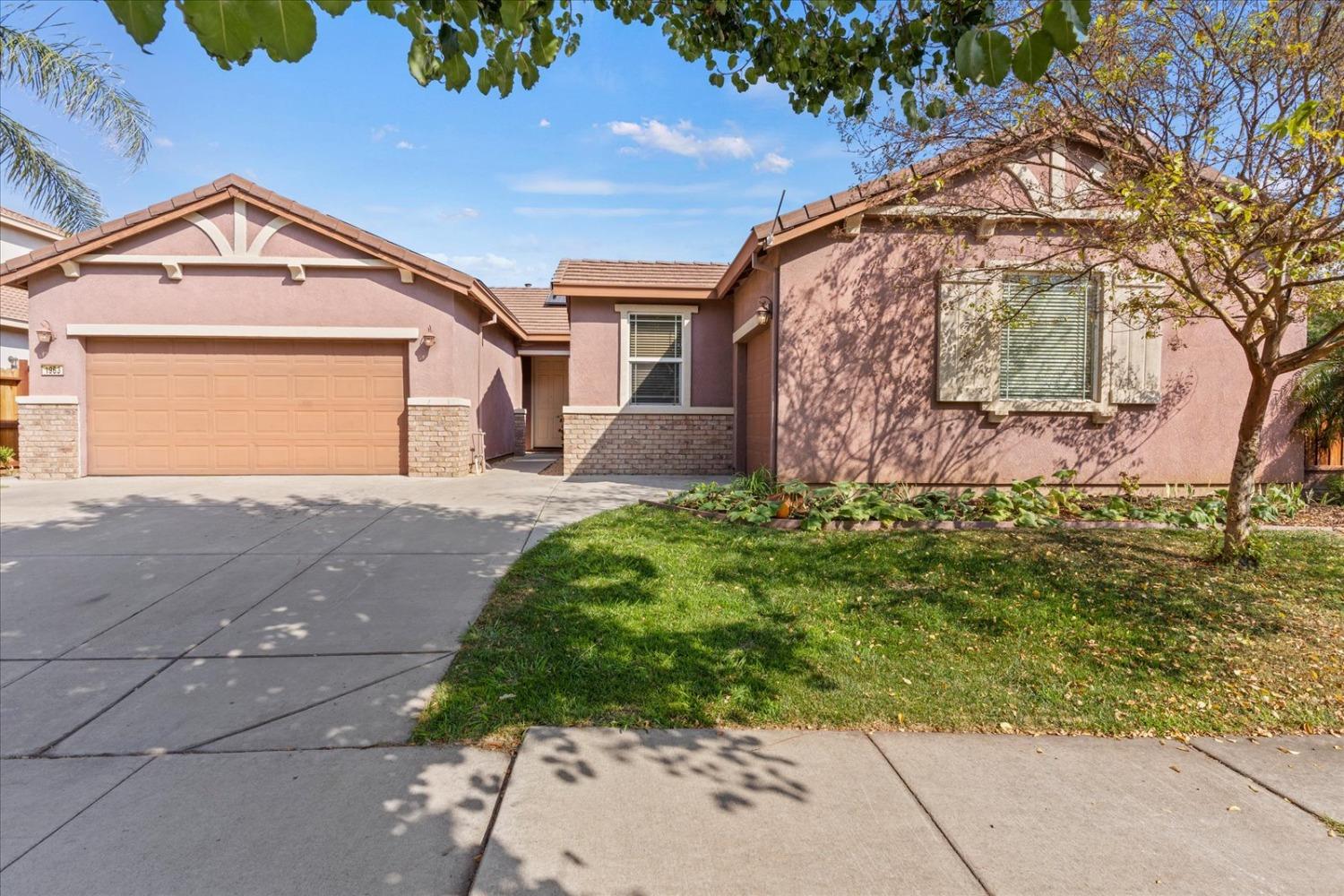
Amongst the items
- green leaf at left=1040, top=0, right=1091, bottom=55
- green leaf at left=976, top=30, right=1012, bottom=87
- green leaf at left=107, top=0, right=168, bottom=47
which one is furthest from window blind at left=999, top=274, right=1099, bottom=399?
green leaf at left=107, top=0, right=168, bottom=47

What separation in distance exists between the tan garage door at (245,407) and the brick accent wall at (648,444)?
10.2 ft

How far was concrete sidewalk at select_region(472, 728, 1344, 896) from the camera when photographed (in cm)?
214

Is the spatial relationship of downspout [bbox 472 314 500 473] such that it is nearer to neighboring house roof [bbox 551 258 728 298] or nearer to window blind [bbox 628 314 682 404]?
neighboring house roof [bbox 551 258 728 298]

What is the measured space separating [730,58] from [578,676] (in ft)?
11.4

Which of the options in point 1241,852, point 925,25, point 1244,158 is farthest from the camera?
point 1244,158

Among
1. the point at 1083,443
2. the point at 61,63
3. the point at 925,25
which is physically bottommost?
the point at 1083,443

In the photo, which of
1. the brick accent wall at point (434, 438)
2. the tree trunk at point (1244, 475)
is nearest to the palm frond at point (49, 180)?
the brick accent wall at point (434, 438)

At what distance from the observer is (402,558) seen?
582cm

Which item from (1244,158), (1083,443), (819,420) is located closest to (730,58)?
(1244,158)

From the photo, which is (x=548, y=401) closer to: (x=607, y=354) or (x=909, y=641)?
(x=607, y=354)

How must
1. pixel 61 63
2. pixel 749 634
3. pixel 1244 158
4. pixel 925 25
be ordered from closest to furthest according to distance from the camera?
1. pixel 925 25
2. pixel 749 634
3. pixel 1244 158
4. pixel 61 63

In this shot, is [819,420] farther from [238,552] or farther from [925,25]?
[238,552]

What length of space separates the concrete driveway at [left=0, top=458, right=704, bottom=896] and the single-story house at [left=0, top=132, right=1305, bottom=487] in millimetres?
4054

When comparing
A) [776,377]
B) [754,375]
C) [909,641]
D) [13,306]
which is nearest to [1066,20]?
A: [909,641]
